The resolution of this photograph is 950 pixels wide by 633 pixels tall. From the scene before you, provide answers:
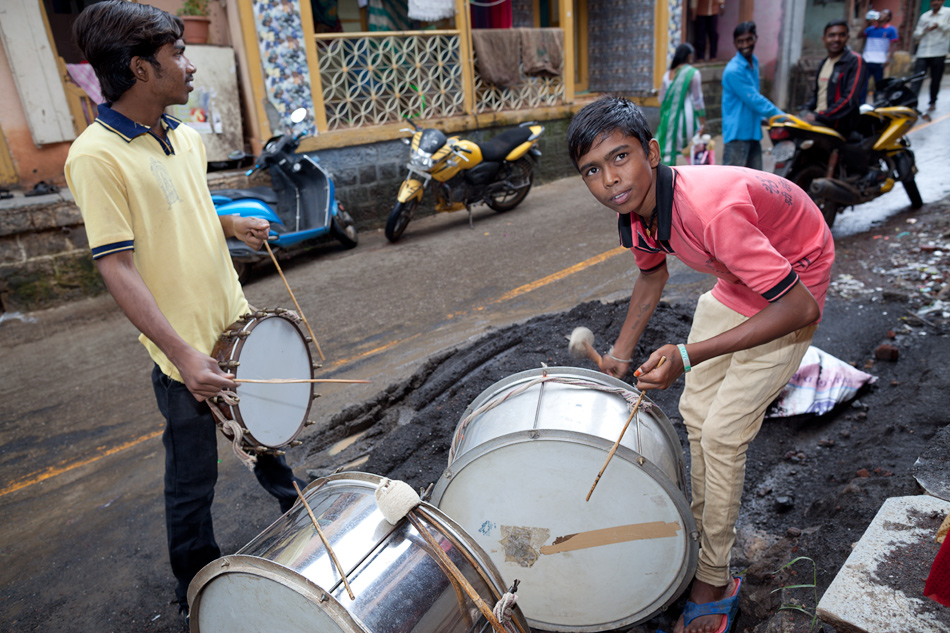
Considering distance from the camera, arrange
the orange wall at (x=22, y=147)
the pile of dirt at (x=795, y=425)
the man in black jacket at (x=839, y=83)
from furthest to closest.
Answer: the orange wall at (x=22, y=147) → the man in black jacket at (x=839, y=83) → the pile of dirt at (x=795, y=425)

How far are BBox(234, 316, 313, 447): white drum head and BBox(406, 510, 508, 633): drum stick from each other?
0.84 meters

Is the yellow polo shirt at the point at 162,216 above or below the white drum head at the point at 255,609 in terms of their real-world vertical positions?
above

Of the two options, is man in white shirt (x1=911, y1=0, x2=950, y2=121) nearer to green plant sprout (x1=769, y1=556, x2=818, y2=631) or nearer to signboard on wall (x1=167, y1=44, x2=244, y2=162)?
signboard on wall (x1=167, y1=44, x2=244, y2=162)

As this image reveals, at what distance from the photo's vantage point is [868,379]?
3465mm

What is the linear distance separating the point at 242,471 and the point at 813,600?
9.11ft

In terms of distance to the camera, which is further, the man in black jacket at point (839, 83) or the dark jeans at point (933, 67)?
the dark jeans at point (933, 67)

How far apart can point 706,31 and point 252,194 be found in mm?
12469

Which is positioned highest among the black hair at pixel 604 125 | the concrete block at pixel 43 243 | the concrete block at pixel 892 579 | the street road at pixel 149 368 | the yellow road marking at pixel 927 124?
the black hair at pixel 604 125

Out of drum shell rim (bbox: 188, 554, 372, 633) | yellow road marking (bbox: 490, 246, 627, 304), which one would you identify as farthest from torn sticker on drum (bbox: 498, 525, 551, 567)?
yellow road marking (bbox: 490, 246, 627, 304)

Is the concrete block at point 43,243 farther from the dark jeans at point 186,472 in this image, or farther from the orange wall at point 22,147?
the dark jeans at point 186,472

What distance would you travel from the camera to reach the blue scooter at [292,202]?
20.0 feet

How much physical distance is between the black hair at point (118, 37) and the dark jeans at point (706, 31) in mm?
14694

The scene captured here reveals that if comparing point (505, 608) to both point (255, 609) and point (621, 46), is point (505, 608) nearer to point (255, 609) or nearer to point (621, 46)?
point (255, 609)

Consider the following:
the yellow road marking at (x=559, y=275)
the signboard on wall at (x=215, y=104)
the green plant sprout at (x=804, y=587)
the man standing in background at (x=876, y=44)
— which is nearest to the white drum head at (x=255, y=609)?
the green plant sprout at (x=804, y=587)
